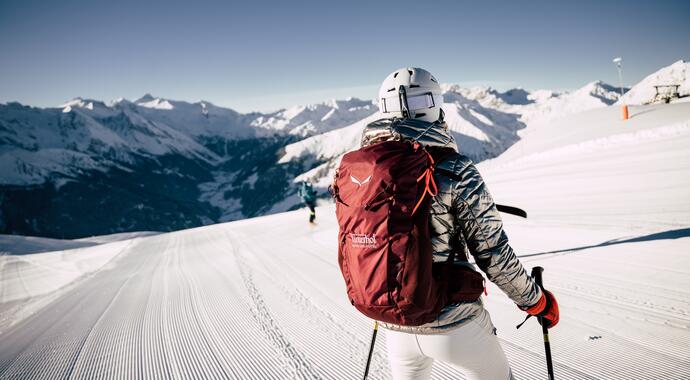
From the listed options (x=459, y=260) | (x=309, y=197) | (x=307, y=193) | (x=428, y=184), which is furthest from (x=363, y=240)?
(x=307, y=193)

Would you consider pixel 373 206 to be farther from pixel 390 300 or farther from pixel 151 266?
pixel 151 266

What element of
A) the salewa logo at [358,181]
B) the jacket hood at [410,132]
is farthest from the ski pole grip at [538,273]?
the salewa logo at [358,181]

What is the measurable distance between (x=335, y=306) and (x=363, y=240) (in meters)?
4.47

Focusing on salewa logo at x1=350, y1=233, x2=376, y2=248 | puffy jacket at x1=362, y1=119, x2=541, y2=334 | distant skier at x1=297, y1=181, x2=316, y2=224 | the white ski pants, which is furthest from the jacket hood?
distant skier at x1=297, y1=181, x2=316, y2=224

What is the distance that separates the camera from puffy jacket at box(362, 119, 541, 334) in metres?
1.74

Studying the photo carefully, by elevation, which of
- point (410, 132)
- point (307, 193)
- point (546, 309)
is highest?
point (410, 132)

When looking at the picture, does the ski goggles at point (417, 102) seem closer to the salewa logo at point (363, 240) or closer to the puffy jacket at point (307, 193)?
the salewa logo at point (363, 240)

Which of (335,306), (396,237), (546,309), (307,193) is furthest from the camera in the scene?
(307,193)

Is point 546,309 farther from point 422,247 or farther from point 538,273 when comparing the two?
point 422,247

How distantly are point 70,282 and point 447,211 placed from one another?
495 inches

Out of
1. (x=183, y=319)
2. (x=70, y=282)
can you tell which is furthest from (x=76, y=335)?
(x=70, y=282)

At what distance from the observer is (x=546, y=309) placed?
2141 mm

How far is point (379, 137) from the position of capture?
1.95m

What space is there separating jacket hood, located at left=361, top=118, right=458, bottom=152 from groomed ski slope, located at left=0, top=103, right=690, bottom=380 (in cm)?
281
